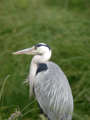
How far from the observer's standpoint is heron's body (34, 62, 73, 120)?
262 cm

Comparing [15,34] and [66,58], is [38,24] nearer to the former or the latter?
[15,34]

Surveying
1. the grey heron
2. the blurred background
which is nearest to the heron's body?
the grey heron

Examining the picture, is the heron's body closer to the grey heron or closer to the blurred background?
the grey heron

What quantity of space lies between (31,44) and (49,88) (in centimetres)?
98

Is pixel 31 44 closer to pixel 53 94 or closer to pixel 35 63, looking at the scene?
pixel 35 63

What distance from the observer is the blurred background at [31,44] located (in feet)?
8.93

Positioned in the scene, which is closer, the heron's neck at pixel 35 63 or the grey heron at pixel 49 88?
the grey heron at pixel 49 88

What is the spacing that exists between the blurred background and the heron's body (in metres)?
0.10

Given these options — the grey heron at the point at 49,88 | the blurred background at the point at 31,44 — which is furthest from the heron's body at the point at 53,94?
the blurred background at the point at 31,44

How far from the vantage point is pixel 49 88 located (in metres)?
2.69

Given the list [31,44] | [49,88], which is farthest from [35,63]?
[31,44]

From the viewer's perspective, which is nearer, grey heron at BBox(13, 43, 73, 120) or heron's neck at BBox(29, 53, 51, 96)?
grey heron at BBox(13, 43, 73, 120)

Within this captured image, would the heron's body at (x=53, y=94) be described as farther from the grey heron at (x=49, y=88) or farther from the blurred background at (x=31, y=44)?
the blurred background at (x=31, y=44)

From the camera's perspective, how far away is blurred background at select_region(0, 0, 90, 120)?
272cm
